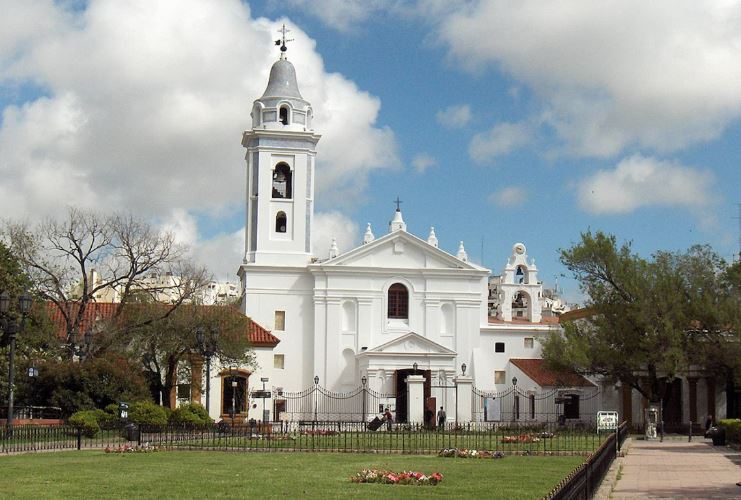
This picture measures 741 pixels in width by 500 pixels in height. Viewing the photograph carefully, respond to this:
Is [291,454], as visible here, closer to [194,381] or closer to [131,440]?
[131,440]

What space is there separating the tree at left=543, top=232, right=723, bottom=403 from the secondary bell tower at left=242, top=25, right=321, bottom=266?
15841 mm

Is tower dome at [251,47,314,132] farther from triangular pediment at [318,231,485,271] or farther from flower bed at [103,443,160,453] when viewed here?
flower bed at [103,443,160,453]

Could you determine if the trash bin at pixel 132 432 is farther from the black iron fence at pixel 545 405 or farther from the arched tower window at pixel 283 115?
the arched tower window at pixel 283 115

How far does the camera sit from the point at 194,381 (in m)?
52.0

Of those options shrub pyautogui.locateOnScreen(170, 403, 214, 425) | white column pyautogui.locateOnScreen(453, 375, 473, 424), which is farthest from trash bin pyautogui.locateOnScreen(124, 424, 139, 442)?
white column pyautogui.locateOnScreen(453, 375, 473, 424)

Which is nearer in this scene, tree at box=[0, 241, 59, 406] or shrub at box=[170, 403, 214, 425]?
tree at box=[0, 241, 59, 406]

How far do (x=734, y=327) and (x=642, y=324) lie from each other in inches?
167

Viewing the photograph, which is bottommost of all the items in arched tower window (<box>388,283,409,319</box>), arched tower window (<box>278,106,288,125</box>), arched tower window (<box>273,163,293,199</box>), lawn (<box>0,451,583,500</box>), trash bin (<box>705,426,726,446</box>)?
trash bin (<box>705,426,726,446</box>)

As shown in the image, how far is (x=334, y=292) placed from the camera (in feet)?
201

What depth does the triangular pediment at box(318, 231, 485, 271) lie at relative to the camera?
61.7 metres

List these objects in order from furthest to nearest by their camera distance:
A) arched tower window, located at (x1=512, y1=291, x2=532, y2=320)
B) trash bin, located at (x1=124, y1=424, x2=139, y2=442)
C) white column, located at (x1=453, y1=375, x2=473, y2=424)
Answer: arched tower window, located at (x1=512, y1=291, x2=532, y2=320), white column, located at (x1=453, y1=375, x2=473, y2=424), trash bin, located at (x1=124, y1=424, x2=139, y2=442)

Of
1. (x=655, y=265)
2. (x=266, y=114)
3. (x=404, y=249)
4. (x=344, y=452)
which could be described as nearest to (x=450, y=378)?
(x=404, y=249)

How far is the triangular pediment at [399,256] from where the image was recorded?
6166 cm

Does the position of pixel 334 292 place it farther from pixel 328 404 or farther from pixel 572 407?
pixel 572 407
